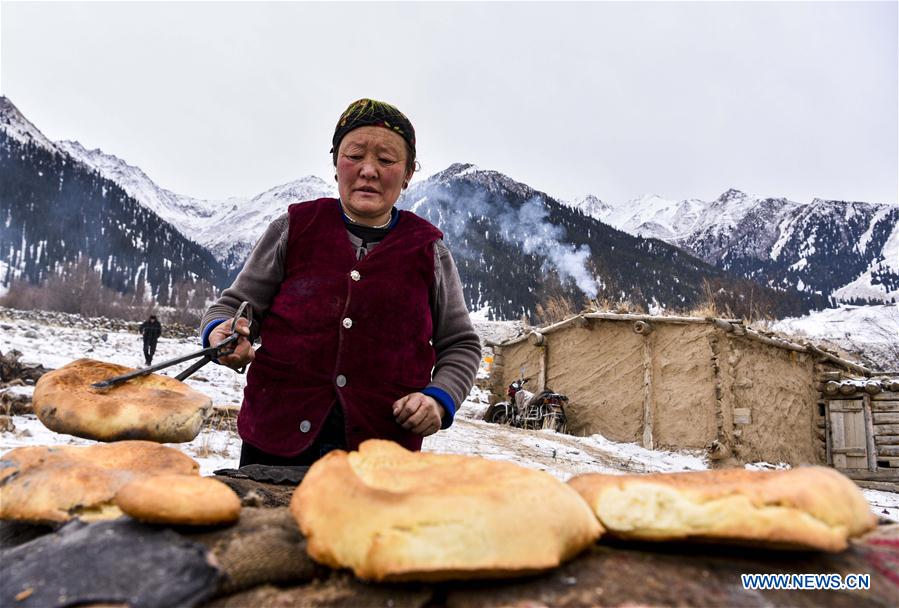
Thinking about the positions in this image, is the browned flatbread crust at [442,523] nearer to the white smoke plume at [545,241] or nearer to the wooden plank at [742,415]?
the wooden plank at [742,415]

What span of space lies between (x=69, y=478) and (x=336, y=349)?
2.91ft

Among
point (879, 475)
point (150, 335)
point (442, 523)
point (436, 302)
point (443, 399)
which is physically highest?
point (150, 335)

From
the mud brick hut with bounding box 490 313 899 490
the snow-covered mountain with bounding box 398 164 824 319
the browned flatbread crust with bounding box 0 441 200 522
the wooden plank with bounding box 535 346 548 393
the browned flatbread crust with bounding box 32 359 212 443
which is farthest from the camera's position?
the snow-covered mountain with bounding box 398 164 824 319

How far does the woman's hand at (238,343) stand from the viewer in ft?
5.24

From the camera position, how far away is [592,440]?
1127 cm

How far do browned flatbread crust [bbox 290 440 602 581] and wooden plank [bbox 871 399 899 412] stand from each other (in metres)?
13.1

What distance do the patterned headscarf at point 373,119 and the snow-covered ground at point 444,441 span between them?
2.76 metres

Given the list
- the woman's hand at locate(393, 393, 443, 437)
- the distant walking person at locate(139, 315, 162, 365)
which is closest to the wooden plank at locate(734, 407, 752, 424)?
the woman's hand at locate(393, 393, 443, 437)

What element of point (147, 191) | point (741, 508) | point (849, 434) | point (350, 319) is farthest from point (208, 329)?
point (147, 191)

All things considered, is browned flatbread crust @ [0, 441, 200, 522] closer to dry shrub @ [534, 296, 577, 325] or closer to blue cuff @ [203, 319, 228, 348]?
blue cuff @ [203, 319, 228, 348]

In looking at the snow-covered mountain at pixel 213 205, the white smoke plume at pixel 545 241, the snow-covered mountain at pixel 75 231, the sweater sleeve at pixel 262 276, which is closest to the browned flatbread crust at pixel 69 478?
the sweater sleeve at pixel 262 276

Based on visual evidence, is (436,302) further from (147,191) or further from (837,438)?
(147,191)

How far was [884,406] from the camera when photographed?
34.9 ft

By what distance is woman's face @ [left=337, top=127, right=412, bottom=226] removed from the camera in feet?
6.49
